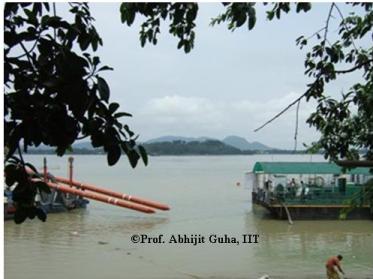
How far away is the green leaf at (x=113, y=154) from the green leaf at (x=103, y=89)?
177 mm

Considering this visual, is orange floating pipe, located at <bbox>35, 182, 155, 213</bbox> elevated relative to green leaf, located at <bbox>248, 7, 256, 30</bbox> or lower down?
lower down

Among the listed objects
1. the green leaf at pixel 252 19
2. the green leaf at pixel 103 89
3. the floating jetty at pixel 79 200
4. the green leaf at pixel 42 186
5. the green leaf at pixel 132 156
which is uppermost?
the green leaf at pixel 252 19

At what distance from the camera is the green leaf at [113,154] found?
2086 millimetres

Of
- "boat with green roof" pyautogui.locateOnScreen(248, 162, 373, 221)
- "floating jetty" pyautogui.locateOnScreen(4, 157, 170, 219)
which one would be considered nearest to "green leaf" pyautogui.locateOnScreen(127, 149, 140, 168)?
"boat with green roof" pyautogui.locateOnScreen(248, 162, 373, 221)

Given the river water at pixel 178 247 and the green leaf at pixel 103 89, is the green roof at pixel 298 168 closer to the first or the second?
the river water at pixel 178 247

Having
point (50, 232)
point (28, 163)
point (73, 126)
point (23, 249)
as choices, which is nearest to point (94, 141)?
point (73, 126)

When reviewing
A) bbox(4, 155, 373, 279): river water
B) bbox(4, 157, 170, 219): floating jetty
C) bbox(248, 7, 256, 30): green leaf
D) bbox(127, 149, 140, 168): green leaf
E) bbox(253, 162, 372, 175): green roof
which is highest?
bbox(248, 7, 256, 30): green leaf

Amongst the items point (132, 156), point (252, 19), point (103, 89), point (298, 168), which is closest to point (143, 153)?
point (132, 156)

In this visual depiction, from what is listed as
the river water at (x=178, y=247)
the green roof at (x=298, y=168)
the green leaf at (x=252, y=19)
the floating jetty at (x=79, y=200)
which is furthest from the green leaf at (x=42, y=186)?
the green roof at (x=298, y=168)

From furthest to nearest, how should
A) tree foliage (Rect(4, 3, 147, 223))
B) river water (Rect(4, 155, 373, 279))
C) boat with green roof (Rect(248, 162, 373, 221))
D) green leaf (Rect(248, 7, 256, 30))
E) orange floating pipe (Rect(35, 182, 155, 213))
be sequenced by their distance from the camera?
orange floating pipe (Rect(35, 182, 155, 213)) → boat with green roof (Rect(248, 162, 373, 221)) → river water (Rect(4, 155, 373, 279)) → green leaf (Rect(248, 7, 256, 30)) → tree foliage (Rect(4, 3, 147, 223))

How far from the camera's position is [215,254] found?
15.1 metres

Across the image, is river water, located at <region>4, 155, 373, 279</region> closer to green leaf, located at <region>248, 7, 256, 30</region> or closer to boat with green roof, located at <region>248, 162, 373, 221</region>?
boat with green roof, located at <region>248, 162, 373, 221</region>

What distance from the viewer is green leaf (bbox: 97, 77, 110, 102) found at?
79.2 inches

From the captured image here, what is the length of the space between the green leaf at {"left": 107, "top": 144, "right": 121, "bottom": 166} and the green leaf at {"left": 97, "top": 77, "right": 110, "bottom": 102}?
177 mm
